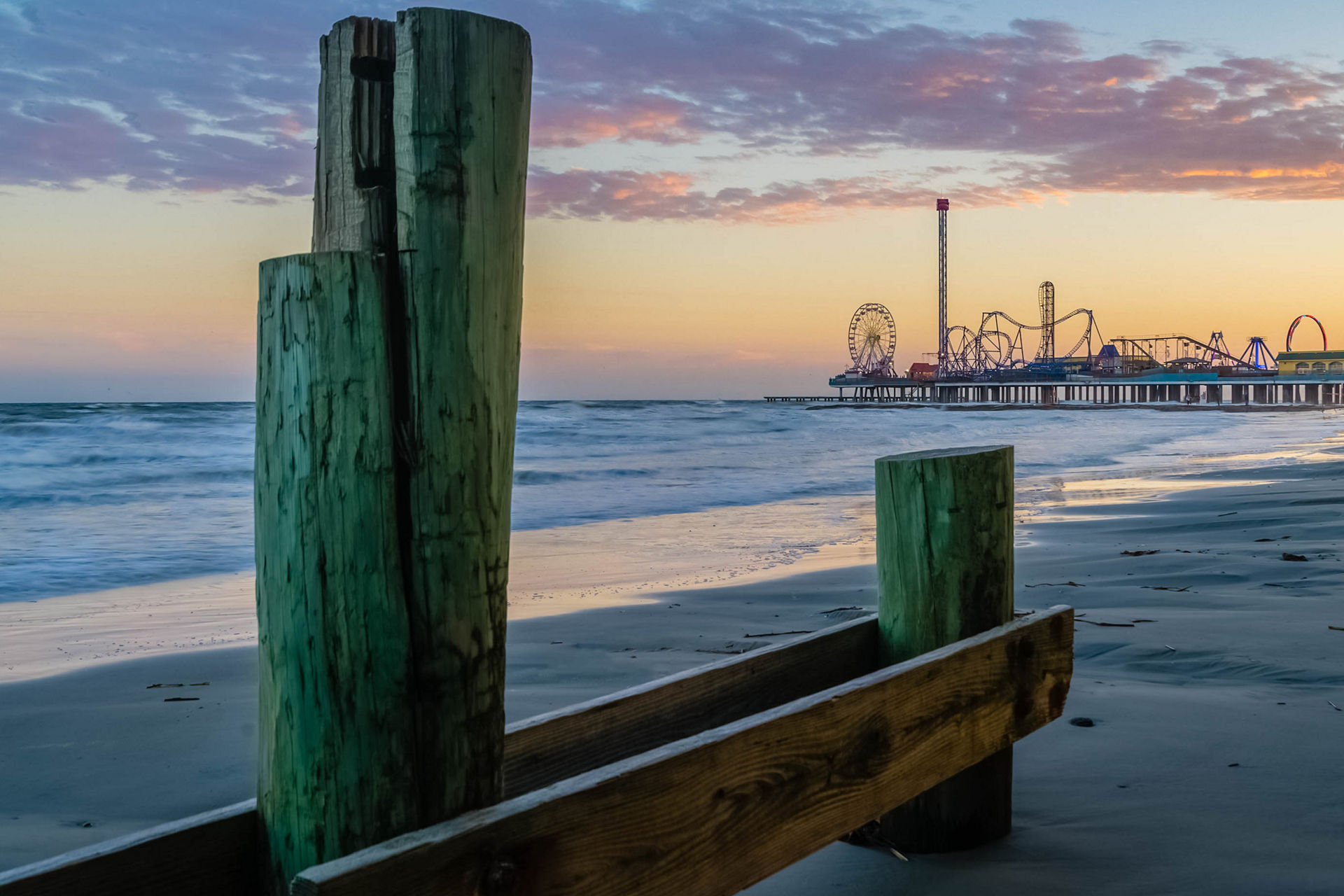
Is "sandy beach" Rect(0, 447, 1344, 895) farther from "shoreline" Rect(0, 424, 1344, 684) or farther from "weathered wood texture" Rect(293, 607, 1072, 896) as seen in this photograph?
"weathered wood texture" Rect(293, 607, 1072, 896)

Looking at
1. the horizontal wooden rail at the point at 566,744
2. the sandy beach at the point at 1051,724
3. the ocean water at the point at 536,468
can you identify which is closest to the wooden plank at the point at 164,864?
the horizontal wooden rail at the point at 566,744

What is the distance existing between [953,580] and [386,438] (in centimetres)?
147

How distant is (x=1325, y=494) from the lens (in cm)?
888

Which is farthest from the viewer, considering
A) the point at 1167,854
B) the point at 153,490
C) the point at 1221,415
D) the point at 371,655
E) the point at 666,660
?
the point at 1221,415

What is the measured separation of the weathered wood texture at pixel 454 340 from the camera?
132 cm

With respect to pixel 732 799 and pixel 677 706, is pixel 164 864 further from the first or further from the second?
pixel 677 706

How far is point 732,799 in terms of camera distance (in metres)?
1.56

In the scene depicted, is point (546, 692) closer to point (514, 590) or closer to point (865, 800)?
point (865, 800)

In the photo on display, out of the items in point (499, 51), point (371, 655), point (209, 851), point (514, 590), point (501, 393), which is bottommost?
point (514, 590)

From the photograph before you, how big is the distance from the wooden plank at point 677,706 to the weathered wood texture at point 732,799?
0.32 m


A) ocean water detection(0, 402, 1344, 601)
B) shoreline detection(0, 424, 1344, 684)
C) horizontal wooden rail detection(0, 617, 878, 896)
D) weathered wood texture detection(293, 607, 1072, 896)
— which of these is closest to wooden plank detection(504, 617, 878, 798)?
horizontal wooden rail detection(0, 617, 878, 896)

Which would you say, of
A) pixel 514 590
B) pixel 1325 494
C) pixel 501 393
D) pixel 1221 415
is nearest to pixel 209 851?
pixel 501 393

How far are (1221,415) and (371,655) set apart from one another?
50926 millimetres

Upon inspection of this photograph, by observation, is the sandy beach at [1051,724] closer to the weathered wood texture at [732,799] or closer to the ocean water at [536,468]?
the weathered wood texture at [732,799]
